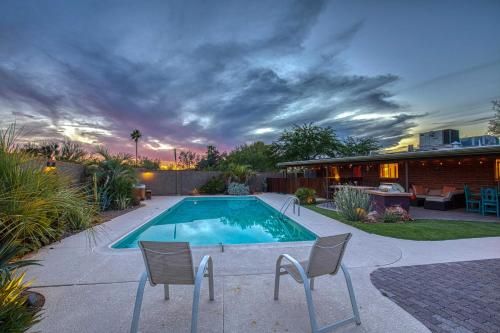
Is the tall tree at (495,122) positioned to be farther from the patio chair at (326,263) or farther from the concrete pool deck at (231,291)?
the patio chair at (326,263)

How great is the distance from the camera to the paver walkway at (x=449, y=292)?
2.62 metres

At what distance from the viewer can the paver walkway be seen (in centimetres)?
262

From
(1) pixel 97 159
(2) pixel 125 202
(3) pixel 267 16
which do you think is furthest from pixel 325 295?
(1) pixel 97 159

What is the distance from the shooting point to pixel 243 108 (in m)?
18.1

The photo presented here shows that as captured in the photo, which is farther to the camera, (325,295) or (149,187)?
(149,187)

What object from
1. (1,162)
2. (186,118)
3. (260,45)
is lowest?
(1,162)

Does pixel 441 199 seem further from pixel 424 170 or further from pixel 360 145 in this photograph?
pixel 360 145

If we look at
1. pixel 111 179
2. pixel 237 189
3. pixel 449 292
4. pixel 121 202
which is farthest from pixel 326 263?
pixel 237 189

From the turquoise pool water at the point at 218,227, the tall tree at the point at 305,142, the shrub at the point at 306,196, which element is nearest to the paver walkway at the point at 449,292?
the turquoise pool water at the point at 218,227

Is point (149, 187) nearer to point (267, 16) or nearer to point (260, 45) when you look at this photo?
point (260, 45)

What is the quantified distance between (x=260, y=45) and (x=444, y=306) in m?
10.9

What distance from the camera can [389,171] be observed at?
49.8 ft

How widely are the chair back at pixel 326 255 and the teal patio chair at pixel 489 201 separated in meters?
10.2

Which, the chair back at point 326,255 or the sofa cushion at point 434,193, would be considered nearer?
the chair back at point 326,255
